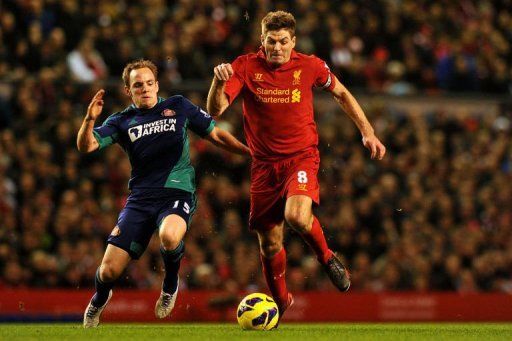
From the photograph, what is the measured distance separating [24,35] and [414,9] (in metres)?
8.17

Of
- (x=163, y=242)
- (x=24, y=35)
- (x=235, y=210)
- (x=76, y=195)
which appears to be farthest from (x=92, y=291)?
(x=163, y=242)

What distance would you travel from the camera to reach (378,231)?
17.6 m

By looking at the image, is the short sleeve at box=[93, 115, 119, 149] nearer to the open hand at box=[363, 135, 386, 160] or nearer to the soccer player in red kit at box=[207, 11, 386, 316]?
the soccer player in red kit at box=[207, 11, 386, 316]

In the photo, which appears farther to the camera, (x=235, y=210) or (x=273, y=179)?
(x=235, y=210)

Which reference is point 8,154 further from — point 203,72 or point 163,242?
point 163,242

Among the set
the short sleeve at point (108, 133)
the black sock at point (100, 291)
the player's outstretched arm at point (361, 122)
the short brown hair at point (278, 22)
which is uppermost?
the short brown hair at point (278, 22)

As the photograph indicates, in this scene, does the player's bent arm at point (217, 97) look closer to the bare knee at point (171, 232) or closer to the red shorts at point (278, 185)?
the red shorts at point (278, 185)

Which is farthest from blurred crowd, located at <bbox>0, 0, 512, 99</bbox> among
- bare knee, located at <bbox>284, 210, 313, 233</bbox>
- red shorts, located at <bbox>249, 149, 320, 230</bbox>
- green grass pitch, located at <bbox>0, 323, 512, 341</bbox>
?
green grass pitch, located at <bbox>0, 323, 512, 341</bbox>

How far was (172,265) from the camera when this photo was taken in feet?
34.9

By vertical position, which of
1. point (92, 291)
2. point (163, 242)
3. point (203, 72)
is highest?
point (163, 242)

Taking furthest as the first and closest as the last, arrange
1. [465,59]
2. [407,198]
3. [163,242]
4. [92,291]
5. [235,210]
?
[465,59] → [407,198] → [235,210] → [92,291] → [163,242]

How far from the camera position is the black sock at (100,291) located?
1067cm

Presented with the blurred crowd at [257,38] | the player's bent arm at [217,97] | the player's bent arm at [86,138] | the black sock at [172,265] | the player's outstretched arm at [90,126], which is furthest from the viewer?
the blurred crowd at [257,38]

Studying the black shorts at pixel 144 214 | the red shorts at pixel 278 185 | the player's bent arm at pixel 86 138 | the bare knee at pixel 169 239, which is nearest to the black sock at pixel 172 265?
the bare knee at pixel 169 239
